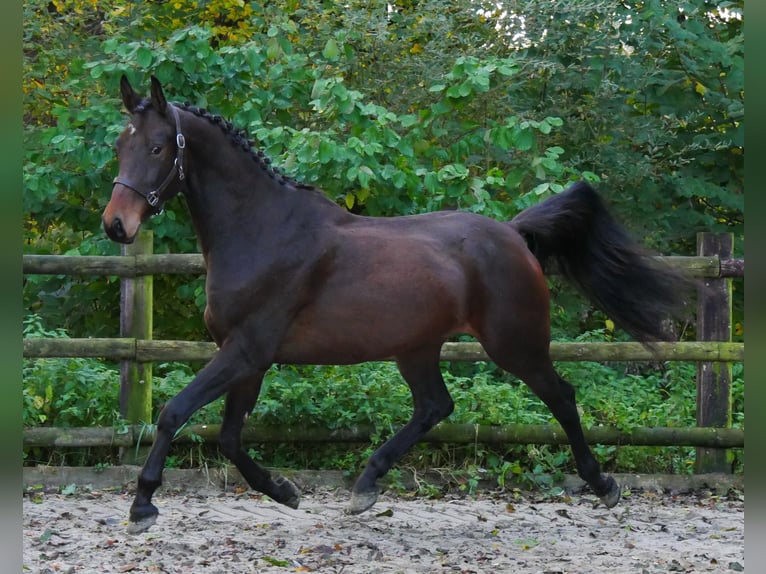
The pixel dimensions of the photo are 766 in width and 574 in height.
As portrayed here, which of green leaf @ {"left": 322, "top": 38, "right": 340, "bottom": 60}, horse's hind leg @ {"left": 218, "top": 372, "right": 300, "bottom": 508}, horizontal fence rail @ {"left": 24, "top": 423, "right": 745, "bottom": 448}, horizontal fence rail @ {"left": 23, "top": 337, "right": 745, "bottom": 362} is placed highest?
green leaf @ {"left": 322, "top": 38, "right": 340, "bottom": 60}

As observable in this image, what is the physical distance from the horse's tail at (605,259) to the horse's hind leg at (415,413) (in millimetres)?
843

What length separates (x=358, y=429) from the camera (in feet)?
17.7

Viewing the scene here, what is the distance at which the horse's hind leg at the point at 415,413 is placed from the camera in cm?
429

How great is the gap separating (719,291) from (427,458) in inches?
81.3

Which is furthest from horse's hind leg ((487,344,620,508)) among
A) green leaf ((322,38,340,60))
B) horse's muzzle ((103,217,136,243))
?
green leaf ((322,38,340,60))

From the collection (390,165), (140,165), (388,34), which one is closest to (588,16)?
(388,34)

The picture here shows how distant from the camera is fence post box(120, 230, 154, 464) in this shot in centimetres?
540

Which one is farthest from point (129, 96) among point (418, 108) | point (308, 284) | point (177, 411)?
point (418, 108)

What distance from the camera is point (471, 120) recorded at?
6.51m

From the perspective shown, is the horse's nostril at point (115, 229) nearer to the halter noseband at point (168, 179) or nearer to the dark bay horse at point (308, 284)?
A: the dark bay horse at point (308, 284)

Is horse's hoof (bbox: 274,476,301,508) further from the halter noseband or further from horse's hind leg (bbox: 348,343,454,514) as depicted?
the halter noseband

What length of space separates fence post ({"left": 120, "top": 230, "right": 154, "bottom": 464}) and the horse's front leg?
167 centimetres

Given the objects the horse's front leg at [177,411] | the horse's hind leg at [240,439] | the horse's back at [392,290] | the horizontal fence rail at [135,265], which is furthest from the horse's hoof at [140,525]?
the horizontal fence rail at [135,265]

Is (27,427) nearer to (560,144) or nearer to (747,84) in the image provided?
(560,144)
